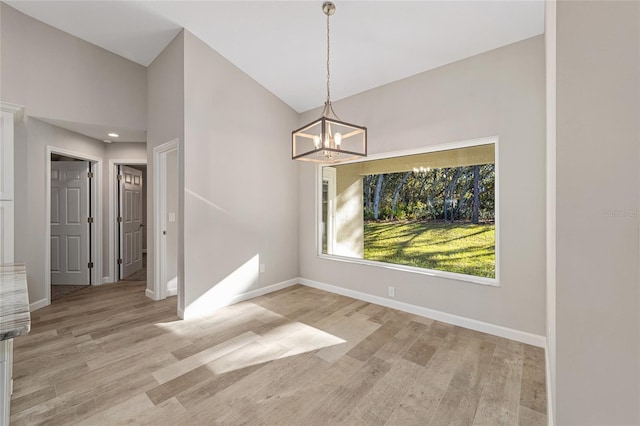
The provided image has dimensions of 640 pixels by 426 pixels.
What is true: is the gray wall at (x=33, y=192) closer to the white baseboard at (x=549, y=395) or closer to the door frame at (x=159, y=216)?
the door frame at (x=159, y=216)

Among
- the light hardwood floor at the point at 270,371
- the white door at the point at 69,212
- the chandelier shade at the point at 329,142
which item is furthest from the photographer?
the white door at the point at 69,212

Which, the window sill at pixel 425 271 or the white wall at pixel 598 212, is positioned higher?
the white wall at pixel 598 212

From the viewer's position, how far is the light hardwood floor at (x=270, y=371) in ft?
5.89

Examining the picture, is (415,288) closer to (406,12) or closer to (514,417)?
(514,417)

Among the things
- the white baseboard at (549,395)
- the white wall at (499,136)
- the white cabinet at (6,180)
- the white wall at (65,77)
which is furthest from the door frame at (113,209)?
the white baseboard at (549,395)

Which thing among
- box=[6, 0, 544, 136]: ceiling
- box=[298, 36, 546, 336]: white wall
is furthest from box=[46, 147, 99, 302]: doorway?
box=[298, 36, 546, 336]: white wall

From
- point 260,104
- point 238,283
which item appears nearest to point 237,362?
point 238,283

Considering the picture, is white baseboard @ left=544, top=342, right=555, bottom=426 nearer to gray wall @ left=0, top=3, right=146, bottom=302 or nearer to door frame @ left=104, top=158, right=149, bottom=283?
gray wall @ left=0, top=3, right=146, bottom=302

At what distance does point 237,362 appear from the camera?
2.38 metres

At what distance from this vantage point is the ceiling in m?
2.57

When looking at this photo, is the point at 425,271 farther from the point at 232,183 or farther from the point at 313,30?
the point at 313,30

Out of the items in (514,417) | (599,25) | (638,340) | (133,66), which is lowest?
(514,417)

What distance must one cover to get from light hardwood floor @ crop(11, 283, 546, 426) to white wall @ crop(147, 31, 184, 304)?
0.90 meters

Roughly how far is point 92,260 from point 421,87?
573 centimetres
